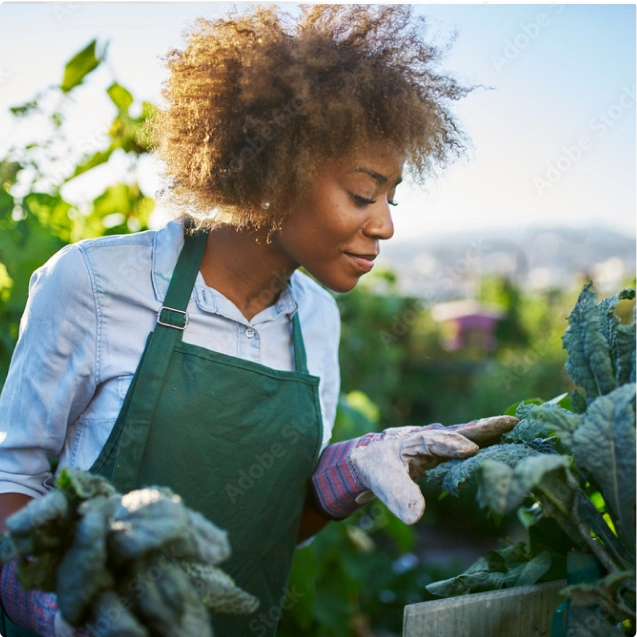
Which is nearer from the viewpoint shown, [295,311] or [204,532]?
[204,532]

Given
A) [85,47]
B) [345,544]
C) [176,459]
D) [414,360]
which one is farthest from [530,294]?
[176,459]

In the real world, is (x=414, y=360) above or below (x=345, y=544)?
above

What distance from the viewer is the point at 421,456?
1.19 meters

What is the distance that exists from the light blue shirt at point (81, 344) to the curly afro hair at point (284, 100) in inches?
7.7

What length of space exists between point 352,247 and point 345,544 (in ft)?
7.15

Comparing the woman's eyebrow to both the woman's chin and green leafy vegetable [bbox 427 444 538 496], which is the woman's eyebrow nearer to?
the woman's chin

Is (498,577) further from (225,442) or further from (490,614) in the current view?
(225,442)

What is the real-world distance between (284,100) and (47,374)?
2.18 feet

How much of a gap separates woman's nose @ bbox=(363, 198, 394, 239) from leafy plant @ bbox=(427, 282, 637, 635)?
0.43 metres

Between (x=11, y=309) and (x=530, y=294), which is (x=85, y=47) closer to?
(x=11, y=309)

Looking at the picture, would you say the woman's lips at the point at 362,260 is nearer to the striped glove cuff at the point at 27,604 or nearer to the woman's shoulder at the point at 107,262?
the woman's shoulder at the point at 107,262

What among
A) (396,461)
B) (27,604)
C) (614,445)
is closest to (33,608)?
(27,604)

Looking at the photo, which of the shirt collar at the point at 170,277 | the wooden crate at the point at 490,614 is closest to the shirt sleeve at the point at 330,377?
the shirt collar at the point at 170,277

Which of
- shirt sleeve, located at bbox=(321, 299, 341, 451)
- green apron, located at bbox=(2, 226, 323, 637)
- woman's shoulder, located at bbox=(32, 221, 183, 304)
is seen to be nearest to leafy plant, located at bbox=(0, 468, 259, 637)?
green apron, located at bbox=(2, 226, 323, 637)
